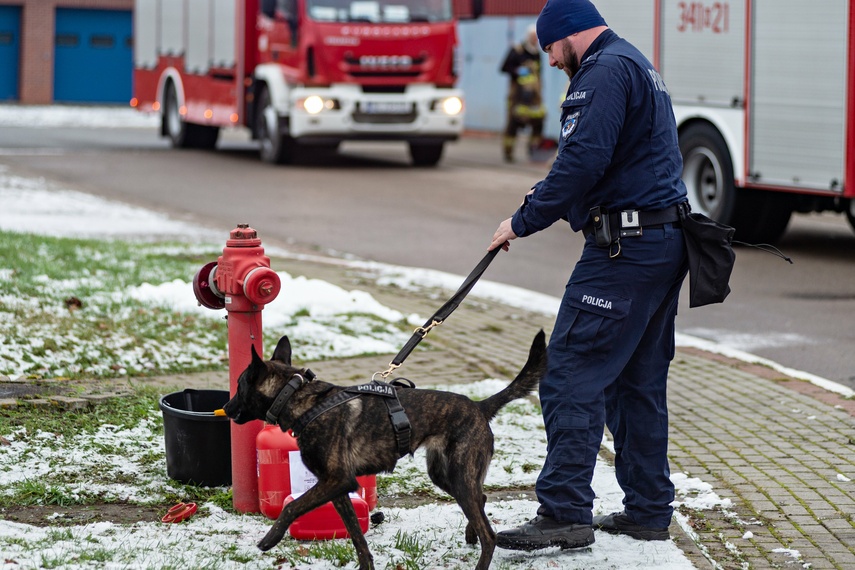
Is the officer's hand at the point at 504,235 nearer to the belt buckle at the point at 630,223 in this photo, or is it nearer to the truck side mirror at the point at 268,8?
the belt buckle at the point at 630,223

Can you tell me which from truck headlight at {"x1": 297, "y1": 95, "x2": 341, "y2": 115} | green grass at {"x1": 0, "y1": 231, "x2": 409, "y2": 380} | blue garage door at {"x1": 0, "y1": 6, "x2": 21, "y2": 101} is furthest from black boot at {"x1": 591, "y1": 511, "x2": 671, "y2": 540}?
blue garage door at {"x1": 0, "y1": 6, "x2": 21, "y2": 101}

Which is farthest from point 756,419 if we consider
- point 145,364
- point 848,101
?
point 848,101

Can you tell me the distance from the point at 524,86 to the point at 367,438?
57.8ft

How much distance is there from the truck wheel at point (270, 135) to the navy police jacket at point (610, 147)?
50.3 ft

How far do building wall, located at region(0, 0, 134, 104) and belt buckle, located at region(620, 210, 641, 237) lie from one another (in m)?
39.3

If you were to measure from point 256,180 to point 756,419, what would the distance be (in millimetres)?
12131

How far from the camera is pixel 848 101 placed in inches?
456

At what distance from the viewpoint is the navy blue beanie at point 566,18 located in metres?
4.57

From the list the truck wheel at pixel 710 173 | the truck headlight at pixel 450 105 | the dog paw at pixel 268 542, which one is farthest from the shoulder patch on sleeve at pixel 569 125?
the truck headlight at pixel 450 105

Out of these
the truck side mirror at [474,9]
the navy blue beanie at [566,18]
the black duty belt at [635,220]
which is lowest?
the black duty belt at [635,220]

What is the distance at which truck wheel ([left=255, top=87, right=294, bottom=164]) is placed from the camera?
1966 cm

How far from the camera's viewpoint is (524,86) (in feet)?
70.3

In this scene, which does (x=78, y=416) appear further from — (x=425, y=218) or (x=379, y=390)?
(x=425, y=218)

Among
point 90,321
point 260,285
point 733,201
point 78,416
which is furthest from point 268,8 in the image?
point 260,285
